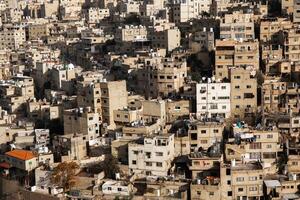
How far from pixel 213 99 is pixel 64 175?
8601 mm

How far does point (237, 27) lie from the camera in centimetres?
3678

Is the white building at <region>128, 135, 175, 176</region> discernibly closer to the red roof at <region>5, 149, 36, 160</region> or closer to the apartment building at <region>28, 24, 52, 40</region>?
the red roof at <region>5, 149, 36, 160</region>

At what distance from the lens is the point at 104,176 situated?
24.2 metres

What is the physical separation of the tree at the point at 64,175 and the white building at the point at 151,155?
2272mm

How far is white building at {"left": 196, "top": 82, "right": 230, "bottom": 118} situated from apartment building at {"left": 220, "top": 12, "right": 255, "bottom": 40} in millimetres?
7837

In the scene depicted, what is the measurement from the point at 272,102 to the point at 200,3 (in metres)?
24.7

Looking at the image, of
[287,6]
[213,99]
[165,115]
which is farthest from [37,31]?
[213,99]

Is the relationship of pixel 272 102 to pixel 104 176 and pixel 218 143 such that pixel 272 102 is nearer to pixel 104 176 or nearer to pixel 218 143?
pixel 218 143

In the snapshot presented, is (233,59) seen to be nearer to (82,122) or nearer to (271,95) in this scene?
(271,95)

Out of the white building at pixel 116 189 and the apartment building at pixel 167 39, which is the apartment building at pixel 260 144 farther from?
the apartment building at pixel 167 39

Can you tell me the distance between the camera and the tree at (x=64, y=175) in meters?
23.5

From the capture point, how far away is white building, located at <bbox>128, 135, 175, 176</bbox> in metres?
24.4

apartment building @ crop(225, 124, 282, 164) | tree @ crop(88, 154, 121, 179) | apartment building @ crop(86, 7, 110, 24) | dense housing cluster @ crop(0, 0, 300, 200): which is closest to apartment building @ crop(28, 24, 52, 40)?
apartment building @ crop(86, 7, 110, 24)

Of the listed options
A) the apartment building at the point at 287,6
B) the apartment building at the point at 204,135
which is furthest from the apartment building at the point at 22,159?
the apartment building at the point at 287,6
